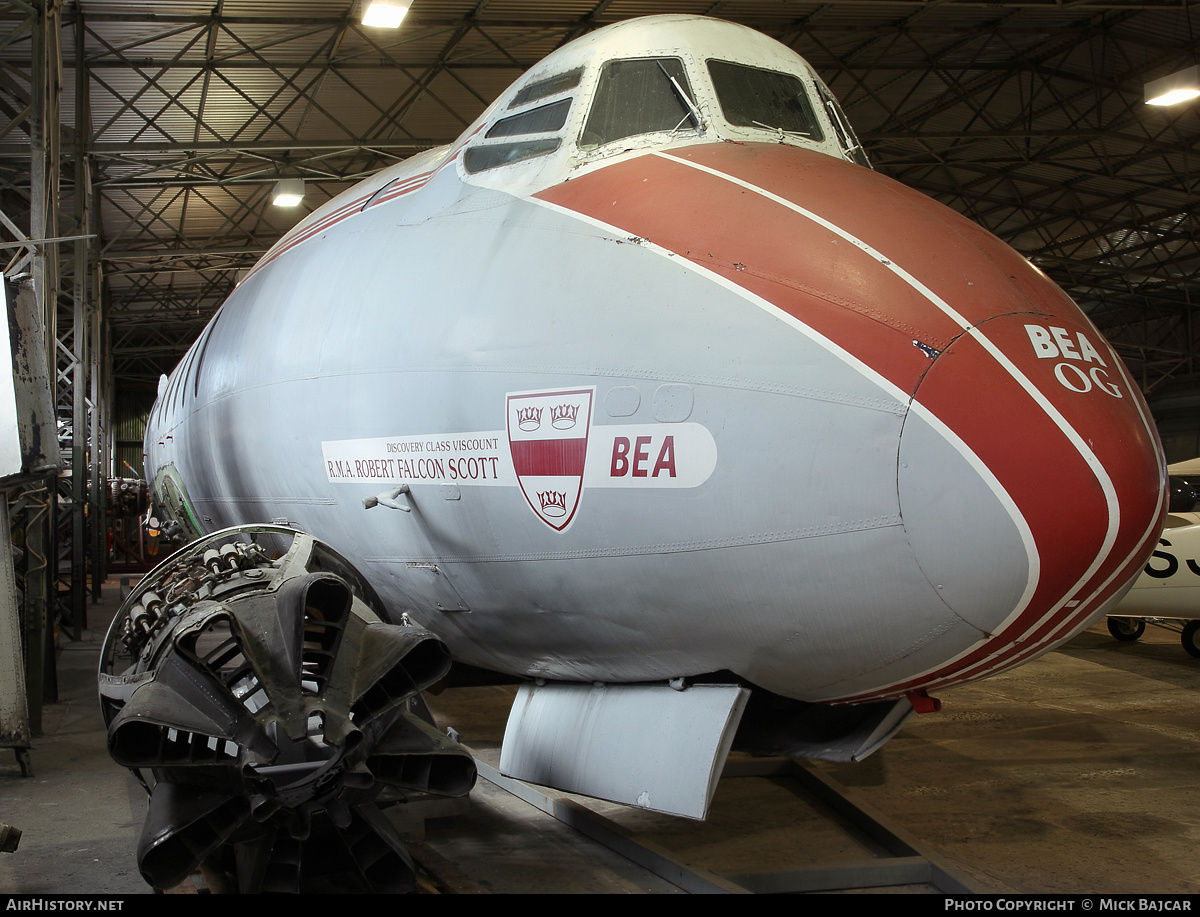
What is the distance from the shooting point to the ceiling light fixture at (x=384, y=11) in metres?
12.4

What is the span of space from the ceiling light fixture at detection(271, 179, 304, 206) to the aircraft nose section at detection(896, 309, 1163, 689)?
1865 cm

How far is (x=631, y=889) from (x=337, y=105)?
17.3 metres

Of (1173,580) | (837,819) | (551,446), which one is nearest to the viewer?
(551,446)

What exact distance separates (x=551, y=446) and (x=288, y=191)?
17783 mm

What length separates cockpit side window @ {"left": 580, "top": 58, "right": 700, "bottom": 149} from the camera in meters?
4.84

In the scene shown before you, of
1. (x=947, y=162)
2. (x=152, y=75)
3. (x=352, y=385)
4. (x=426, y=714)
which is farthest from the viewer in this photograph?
(x=947, y=162)

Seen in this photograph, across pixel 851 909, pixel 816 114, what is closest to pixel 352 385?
pixel 816 114

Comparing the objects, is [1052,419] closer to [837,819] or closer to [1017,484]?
[1017,484]

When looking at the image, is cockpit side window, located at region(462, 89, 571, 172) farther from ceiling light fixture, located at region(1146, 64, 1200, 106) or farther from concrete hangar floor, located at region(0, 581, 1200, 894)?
ceiling light fixture, located at region(1146, 64, 1200, 106)

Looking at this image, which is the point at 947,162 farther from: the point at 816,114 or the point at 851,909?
the point at 851,909

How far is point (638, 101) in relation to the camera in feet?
16.1

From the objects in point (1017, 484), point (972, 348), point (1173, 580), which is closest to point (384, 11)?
point (972, 348)

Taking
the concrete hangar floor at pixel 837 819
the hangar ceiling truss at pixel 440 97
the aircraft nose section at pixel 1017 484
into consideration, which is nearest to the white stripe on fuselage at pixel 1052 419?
the aircraft nose section at pixel 1017 484

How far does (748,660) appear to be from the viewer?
4.11 metres
